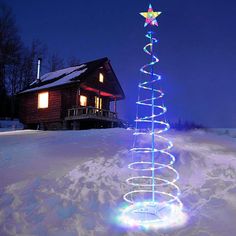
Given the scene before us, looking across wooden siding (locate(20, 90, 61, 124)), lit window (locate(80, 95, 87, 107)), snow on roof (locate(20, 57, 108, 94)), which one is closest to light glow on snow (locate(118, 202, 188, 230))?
snow on roof (locate(20, 57, 108, 94))

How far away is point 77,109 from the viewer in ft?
84.6

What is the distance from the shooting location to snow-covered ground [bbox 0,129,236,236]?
265 inches

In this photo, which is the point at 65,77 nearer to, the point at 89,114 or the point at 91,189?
the point at 89,114

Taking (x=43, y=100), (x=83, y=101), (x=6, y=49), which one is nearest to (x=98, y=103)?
(x=83, y=101)

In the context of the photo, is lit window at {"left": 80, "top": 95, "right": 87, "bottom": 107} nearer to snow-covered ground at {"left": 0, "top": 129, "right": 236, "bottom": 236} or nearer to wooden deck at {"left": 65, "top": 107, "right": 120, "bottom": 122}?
wooden deck at {"left": 65, "top": 107, "right": 120, "bottom": 122}

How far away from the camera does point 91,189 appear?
839 centimetres

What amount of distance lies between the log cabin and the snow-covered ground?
1393cm

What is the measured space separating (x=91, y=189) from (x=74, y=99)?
61.8 ft

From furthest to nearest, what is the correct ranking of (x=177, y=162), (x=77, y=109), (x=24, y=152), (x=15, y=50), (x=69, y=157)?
1. (x=15, y=50)
2. (x=77, y=109)
3. (x=24, y=152)
4. (x=69, y=157)
5. (x=177, y=162)

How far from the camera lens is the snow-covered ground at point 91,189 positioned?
265 inches

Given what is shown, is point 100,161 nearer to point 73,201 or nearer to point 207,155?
point 73,201

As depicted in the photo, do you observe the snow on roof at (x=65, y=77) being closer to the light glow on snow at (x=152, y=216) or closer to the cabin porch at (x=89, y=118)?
the cabin porch at (x=89, y=118)

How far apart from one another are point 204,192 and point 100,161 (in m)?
3.48

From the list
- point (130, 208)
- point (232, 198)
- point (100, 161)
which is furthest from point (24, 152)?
point (232, 198)
